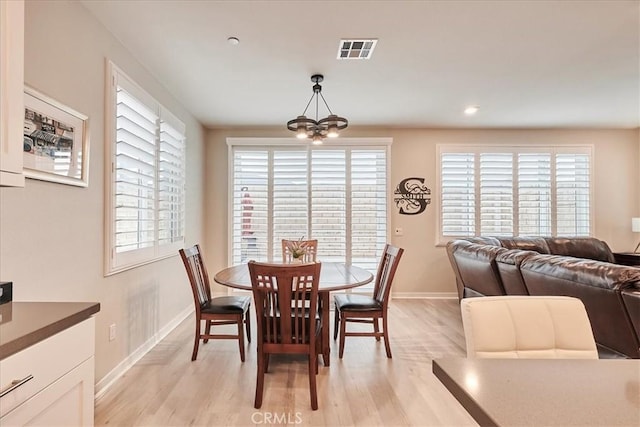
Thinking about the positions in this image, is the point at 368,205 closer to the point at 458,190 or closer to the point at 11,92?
the point at 458,190

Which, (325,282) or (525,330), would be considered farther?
(325,282)

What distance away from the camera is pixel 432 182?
5.23 m

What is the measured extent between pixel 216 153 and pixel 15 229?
3649 millimetres

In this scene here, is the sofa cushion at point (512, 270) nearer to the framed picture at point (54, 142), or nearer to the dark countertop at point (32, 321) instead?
the dark countertop at point (32, 321)

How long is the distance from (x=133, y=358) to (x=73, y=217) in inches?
55.8

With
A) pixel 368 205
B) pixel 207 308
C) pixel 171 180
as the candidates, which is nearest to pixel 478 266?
pixel 368 205

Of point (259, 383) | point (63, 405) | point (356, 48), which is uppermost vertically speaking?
point (356, 48)

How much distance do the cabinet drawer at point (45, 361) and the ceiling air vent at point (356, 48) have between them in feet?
8.21

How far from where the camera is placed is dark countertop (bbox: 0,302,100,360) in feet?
3.29

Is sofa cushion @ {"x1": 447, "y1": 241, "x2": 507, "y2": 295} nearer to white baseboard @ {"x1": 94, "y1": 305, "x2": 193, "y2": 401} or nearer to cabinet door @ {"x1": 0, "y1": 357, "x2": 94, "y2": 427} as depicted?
cabinet door @ {"x1": 0, "y1": 357, "x2": 94, "y2": 427}

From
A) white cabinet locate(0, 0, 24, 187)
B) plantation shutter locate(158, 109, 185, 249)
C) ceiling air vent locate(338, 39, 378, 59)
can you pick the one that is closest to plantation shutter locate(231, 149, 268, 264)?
plantation shutter locate(158, 109, 185, 249)

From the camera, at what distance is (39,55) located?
183cm

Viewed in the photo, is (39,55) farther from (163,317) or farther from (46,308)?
(163,317)

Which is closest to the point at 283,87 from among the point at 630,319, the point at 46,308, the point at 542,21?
the point at 542,21
